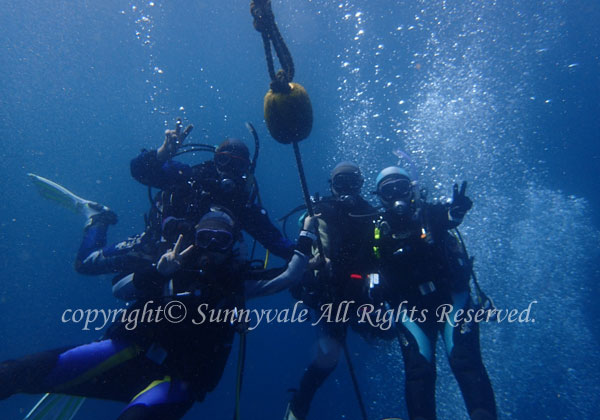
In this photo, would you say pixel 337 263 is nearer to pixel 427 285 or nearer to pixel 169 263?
pixel 427 285

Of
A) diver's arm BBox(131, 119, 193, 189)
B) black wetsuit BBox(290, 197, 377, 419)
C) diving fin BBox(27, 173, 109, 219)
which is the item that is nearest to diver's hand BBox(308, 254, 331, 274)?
black wetsuit BBox(290, 197, 377, 419)

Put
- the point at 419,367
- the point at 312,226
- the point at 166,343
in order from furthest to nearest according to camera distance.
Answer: the point at 312,226, the point at 419,367, the point at 166,343

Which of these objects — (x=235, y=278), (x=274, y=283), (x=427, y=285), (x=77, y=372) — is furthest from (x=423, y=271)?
(x=77, y=372)

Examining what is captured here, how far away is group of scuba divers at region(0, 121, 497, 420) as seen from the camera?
3.09 metres

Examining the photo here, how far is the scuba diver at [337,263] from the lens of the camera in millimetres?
4863

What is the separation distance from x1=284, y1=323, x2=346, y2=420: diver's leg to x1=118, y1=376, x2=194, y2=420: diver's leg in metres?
2.28

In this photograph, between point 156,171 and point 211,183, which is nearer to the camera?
point 211,183

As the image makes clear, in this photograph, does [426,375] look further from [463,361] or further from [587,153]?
[587,153]

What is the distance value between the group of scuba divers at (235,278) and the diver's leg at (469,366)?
0.04ft

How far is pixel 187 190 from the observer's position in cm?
447

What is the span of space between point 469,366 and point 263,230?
3.07 metres

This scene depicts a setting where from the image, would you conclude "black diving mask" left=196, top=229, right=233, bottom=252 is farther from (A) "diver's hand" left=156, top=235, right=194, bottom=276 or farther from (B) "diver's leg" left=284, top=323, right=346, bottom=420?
(B) "diver's leg" left=284, top=323, right=346, bottom=420

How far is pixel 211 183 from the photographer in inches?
173

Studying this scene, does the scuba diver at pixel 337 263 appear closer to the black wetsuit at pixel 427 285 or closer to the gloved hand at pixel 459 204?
the black wetsuit at pixel 427 285
